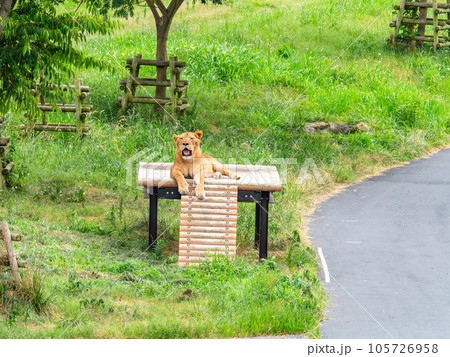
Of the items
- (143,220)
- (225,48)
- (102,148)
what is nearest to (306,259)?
(143,220)

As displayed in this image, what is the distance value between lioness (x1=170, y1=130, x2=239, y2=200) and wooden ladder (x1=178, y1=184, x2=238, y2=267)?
12cm

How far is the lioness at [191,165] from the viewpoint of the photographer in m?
9.18

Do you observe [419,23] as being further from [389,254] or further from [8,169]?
[8,169]

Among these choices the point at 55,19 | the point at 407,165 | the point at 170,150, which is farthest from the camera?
the point at 407,165

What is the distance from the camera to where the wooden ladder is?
898 centimetres

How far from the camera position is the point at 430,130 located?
55.8ft

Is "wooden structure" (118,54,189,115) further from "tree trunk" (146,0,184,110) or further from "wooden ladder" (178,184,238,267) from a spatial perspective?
"wooden ladder" (178,184,238,267)

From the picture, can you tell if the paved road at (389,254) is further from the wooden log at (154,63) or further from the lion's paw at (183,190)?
the wooden log at (154,63)

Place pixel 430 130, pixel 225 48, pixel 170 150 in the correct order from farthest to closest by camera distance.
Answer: pixel 225 48 < pixel 430 130 < pixel 170 150

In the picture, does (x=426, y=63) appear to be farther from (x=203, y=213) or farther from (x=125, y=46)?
(x=203, y=213)

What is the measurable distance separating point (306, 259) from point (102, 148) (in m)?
5.71

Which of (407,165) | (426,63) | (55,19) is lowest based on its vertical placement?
(407,165)

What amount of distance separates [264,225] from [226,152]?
15.6ft

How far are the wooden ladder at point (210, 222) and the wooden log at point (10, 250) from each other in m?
2.31
